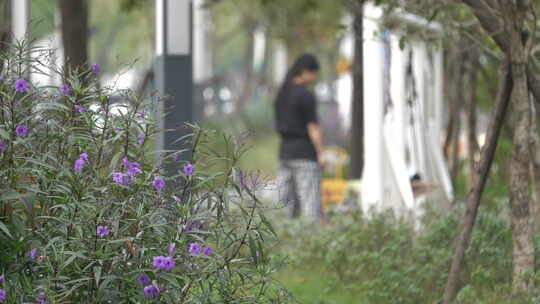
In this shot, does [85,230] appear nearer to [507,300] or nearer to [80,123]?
[80,123]

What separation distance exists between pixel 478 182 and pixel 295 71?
5.05 m

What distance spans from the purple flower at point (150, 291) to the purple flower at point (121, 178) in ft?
1.22

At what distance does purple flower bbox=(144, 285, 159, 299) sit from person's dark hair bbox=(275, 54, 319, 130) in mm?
6516

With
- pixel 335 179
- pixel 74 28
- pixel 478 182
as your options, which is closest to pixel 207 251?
pixel 478 182

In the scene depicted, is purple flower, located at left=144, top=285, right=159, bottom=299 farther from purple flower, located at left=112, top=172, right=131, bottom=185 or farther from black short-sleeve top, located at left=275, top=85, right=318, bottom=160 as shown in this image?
black short-sleeve top, located at left=275, top=85, right=318, bottom=160

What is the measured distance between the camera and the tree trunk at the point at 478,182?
5.17 meters

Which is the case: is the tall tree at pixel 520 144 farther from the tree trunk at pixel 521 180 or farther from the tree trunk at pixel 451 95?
the tree trunk at pixel 451 95

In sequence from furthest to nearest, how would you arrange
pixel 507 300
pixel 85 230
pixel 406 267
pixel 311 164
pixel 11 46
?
pixel 311 164, pixel 406 267, pixel 507 300, pixel 11 46, pixel 85 230

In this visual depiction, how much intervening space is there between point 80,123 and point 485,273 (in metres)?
2.19

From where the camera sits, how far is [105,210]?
12.5ft

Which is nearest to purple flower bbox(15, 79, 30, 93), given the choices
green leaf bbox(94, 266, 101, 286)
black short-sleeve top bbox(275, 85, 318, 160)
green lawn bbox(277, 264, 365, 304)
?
green leaf bbox(94, 266, 101, 286)

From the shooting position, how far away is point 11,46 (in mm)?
4137

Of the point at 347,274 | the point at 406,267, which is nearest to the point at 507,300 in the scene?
the point at 406,267

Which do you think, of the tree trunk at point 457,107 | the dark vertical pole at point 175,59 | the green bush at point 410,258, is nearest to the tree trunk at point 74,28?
the tree trunk at point 457,107
